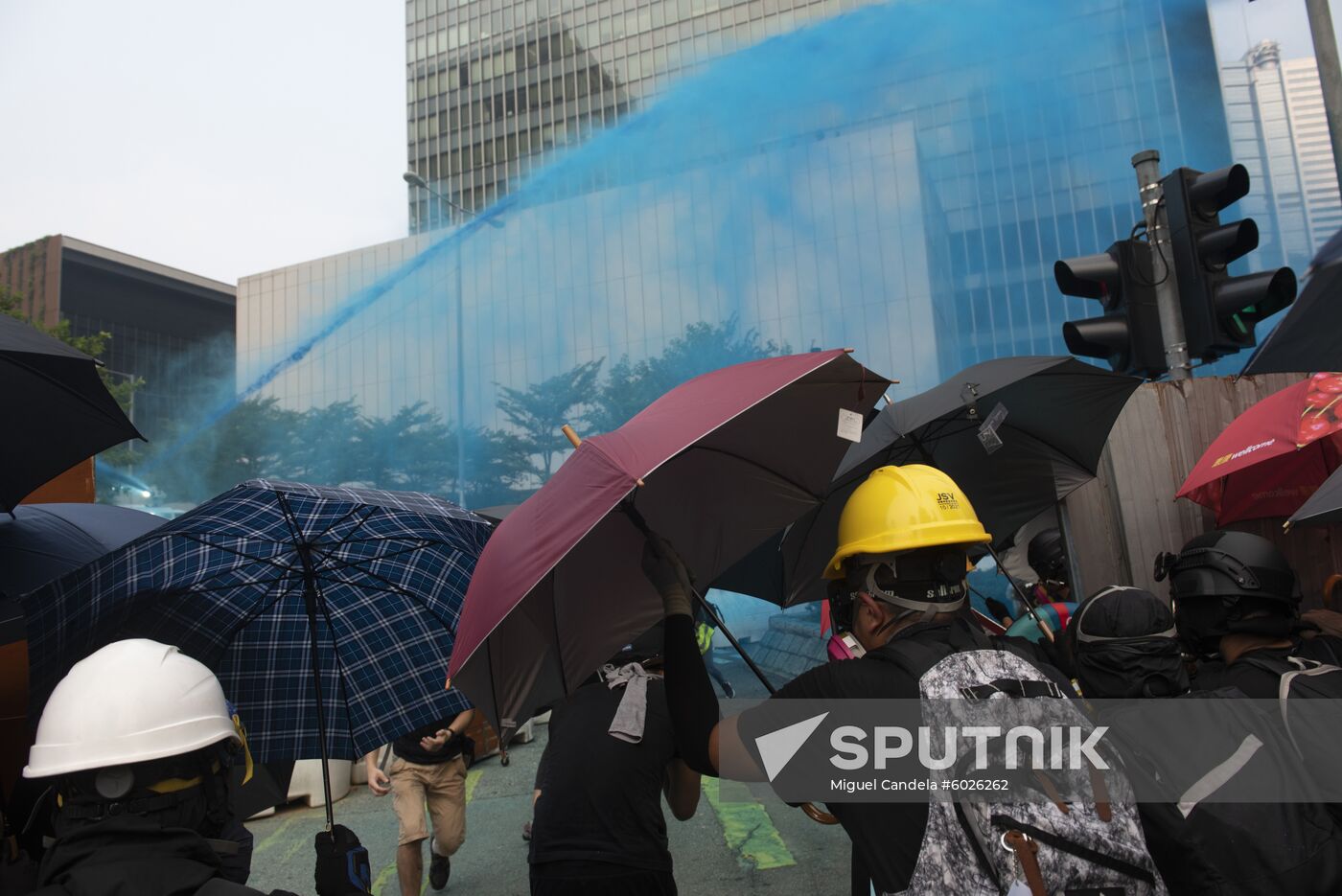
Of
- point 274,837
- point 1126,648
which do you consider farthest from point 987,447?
point 274,837

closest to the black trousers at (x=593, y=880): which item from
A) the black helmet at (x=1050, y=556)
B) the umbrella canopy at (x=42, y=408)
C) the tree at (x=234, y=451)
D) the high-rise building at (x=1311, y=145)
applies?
the umbrella canopy at (x=42, y=408)

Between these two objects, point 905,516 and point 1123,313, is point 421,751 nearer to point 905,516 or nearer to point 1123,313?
point 905,516

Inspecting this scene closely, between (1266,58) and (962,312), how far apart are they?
9367 millimetres

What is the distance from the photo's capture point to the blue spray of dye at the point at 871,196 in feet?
74.8

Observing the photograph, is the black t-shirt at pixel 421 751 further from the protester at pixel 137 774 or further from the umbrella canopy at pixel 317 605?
the protester at pixel 137 774

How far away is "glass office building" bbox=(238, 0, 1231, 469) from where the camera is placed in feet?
74.9

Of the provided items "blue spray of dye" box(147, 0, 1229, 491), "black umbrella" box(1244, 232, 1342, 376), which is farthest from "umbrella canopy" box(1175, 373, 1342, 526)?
"blue spray of dye" box(147, 0, 1229, 491)

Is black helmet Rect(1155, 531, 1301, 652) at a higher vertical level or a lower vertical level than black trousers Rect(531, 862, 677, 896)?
higher

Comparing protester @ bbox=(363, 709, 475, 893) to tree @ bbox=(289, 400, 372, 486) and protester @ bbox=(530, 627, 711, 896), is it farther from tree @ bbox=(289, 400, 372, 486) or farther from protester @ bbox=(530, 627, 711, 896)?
tree @ bbox=(289, 400, 372, 486)

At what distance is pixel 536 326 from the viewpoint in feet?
97.2

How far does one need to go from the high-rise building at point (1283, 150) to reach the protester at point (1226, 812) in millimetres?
24501

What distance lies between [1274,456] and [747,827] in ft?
13.1

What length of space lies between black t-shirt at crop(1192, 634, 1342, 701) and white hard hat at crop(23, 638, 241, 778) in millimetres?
2296

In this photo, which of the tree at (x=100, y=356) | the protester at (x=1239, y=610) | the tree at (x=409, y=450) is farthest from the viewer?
the tree at (x=409, y=450)
